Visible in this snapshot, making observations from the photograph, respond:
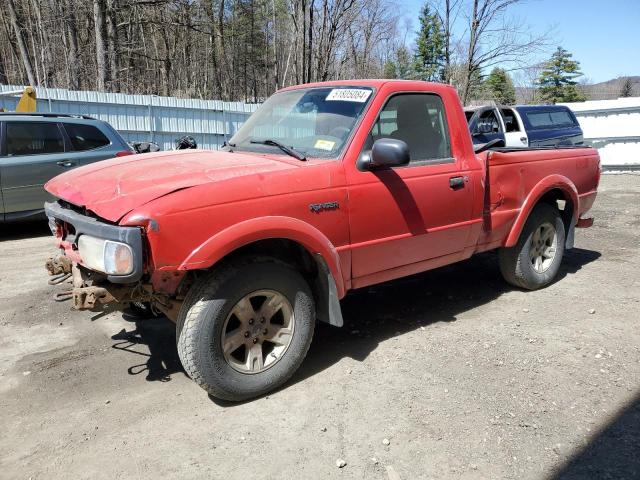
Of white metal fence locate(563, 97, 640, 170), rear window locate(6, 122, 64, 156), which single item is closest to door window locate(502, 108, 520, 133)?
white metal fence locate(563, 97, 640, 170)

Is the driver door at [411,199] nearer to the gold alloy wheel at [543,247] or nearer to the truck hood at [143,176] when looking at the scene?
the truck hood at [143,176]

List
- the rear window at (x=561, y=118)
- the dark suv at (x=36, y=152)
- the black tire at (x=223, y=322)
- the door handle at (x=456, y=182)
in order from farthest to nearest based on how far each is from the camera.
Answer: the rear window at (x=561, y=118) < the dark suv at (x=36, y=152) < the door handle at (x=456, y=182) < the black tire at (x=223, y=322)

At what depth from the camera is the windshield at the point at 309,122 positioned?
374 centimetres

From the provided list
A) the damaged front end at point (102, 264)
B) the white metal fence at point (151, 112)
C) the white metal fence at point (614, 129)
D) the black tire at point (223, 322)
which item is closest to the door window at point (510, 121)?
the white metal fence at point (614, 129)

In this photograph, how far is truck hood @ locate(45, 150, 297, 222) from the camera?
2.88 m

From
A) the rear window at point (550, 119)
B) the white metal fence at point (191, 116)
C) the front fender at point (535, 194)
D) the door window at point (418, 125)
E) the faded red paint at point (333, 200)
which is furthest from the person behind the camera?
the white metal fence at point (191, 116)

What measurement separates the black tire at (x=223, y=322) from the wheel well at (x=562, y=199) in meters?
3.37

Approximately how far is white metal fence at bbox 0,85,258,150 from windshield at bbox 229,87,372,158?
1011cm

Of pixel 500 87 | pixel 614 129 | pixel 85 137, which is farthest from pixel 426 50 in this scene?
pixel 85 137

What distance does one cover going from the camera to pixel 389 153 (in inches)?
134

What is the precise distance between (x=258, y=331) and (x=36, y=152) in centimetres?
640

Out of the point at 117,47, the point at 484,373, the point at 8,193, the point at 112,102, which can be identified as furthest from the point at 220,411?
the point at 117,47

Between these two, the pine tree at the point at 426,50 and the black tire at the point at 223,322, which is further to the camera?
the pine tree at the point at 426,50

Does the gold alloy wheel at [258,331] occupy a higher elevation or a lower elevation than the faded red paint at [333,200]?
lower
